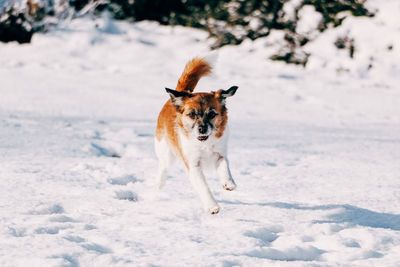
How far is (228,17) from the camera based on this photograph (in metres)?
13.4

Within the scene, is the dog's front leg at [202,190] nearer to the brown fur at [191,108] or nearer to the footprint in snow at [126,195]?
the brown fur at [191,108]

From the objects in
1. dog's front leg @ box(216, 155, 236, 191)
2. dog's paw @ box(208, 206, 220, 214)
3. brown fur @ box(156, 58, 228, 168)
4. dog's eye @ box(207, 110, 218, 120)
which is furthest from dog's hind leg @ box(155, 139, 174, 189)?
dog's paw @ box(208, 206, 220, 214)

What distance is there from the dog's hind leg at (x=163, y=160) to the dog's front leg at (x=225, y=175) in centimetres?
61

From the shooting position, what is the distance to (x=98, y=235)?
111 inches

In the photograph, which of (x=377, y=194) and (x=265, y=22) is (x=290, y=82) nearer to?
(x=265, y=22)

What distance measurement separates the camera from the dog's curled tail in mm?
4289

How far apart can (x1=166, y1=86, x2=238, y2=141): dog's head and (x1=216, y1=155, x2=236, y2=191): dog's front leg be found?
0.66 ft

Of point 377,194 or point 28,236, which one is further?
point 377,194

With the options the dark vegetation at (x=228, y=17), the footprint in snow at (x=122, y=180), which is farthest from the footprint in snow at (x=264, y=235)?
the dark vegetation at (x=228, y=17)

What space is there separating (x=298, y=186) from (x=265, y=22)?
953 centimetres

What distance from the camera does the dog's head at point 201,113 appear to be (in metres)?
3.49

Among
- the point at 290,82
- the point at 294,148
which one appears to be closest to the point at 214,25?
the point at 290,82

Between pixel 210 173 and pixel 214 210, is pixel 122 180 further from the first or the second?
pixel 214 210

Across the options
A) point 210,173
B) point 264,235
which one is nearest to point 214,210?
point 264,235
